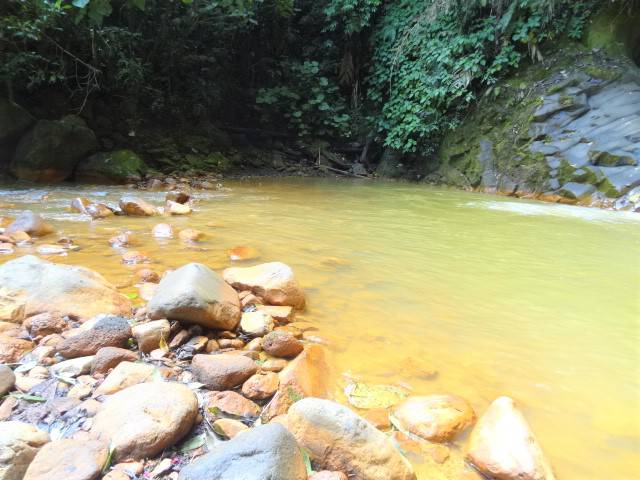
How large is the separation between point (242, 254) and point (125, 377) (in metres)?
1.71

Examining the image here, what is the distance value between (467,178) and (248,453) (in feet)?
28.7

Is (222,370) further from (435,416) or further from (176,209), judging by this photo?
(176,209)

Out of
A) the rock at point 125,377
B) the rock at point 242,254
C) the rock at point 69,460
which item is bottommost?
the rock at point 242,254

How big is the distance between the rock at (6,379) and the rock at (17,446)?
0.91 ft

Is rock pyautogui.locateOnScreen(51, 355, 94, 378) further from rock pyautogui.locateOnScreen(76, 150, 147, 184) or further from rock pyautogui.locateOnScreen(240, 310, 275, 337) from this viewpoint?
rock pyautogui.locateOnScreen(76, 150, 147, 184)

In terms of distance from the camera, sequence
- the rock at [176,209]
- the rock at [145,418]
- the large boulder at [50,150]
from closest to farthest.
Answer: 1. the rock at [145,418]
2. the rock at [176,209]
3. the large boulder at [50,150]

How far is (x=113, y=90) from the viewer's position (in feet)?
26.8

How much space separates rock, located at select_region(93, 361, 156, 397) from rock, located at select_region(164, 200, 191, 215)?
10.7ft

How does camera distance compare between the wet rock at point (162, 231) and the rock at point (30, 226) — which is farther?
the wet rock at point (162, 231)

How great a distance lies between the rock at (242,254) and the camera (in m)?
2.98

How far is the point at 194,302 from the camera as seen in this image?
1734mm

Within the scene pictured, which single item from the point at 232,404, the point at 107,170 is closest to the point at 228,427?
the point at 232,404

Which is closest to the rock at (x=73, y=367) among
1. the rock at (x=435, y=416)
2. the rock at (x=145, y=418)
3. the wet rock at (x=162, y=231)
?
the rock at (x=145, y=418)

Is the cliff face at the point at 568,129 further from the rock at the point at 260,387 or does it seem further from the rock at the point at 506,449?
the rock at the point at 260,387
